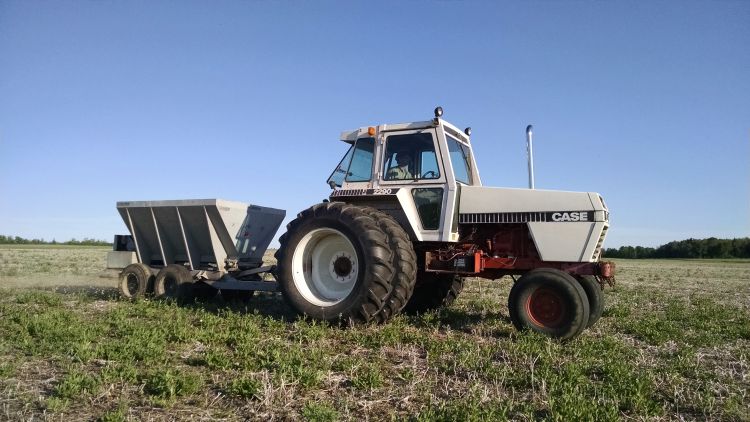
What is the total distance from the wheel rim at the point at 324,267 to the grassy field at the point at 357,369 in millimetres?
666

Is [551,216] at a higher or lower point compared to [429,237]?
higher

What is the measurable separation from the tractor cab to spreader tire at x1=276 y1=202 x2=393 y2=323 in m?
0.59

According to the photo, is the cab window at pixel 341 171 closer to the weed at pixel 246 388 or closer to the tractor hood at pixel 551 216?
the tractor hood at pixel 551 216

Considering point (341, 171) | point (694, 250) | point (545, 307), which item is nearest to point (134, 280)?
point (341, 171)

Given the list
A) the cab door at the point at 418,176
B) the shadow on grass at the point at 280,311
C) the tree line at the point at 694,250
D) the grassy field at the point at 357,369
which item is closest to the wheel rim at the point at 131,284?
the shadow on grass at the point at 280,311

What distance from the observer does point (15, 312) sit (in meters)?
7.48

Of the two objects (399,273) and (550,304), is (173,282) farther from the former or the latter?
(550,304)

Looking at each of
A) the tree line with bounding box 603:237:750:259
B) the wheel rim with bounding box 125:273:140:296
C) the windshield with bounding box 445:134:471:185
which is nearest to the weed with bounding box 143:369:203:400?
the windshield with bounding box 445:134:471:185

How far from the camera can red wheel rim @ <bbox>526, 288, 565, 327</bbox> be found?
6.35 meters

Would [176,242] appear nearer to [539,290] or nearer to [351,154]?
[351,154]

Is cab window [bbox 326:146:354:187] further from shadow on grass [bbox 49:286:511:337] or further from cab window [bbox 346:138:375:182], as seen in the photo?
shadow on grass [bbox 49:286:511:337]

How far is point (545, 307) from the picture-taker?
646 cm

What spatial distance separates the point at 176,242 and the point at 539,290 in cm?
672

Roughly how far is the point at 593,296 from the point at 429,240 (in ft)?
7.40
